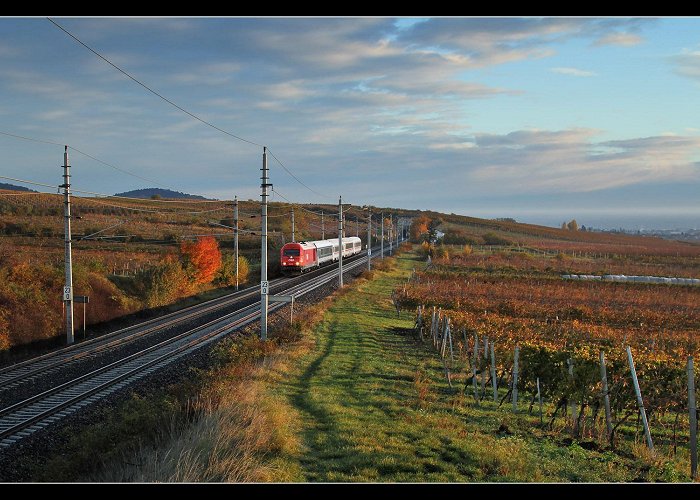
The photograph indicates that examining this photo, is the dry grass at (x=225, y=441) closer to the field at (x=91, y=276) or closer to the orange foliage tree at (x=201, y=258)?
→ the field at (x=91, y=276)


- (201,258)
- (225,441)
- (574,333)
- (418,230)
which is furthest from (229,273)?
(418,230)

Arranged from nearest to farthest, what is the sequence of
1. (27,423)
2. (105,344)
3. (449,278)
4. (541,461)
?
(541,461), (27,423), (105,344), (449,278)

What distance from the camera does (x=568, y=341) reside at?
72.6 ft

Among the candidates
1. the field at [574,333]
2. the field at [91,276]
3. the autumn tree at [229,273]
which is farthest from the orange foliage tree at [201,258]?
the field at [574,333]

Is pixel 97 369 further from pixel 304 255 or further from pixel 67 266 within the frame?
pixel 304 255

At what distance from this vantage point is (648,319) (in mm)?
30625

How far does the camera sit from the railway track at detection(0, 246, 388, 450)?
14.0 m

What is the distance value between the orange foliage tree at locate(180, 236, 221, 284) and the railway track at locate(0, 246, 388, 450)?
8.49 meters

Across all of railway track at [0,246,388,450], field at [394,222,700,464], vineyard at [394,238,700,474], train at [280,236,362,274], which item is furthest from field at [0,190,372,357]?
field at [394,222,700,464]

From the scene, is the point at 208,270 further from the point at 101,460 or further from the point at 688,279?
the point at 688,279

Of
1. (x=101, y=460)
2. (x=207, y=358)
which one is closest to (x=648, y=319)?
(x=207, y=358)

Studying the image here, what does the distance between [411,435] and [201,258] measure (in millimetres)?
31747

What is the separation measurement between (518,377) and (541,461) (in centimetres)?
529

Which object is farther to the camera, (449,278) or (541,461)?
(449,278)
